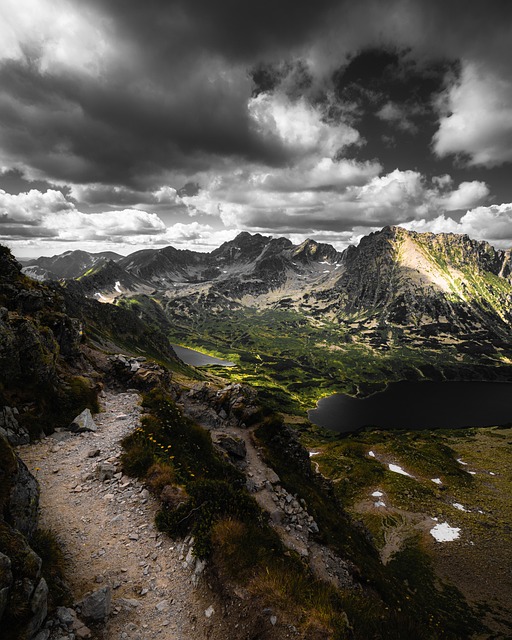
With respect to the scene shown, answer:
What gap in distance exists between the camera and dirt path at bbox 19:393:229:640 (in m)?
12.6

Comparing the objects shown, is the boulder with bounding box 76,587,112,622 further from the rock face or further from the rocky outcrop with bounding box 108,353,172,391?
the rocky outcrop with bounding box 108,353,172,391

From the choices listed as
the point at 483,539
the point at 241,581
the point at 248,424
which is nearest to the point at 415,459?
the point at 483,539

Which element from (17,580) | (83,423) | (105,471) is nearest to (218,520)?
(105,471)

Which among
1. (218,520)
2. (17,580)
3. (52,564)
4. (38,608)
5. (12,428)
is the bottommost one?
(218,520)

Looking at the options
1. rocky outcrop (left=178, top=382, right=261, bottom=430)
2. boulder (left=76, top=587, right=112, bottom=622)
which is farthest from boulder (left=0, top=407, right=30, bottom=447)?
rocky outcrop (left=178, top=382, right=261, bottom=430)

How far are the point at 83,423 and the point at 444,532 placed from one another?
74.1m

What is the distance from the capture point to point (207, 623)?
12703 mm

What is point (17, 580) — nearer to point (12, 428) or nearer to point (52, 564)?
point (52, 564)

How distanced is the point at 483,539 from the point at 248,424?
56.1m

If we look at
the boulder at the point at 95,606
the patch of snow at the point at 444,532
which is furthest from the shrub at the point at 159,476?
the patch of snow at the point at 444,532

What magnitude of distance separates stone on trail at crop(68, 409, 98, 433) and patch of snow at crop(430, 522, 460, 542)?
70261mm

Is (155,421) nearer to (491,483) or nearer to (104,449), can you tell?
(104,449)

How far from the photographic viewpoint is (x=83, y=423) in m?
26.5

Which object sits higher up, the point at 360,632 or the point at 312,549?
the point at 360,632
